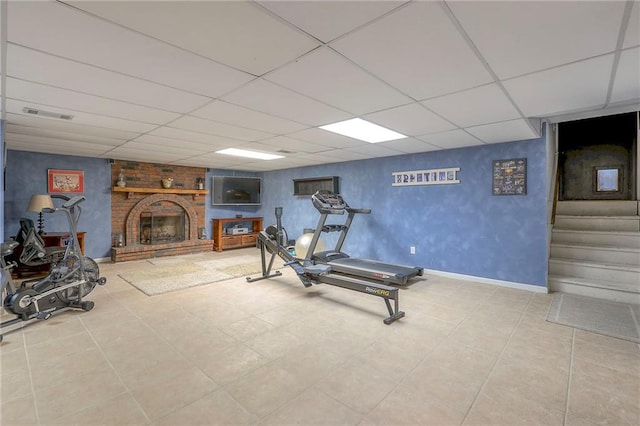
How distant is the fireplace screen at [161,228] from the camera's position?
22.6 feet

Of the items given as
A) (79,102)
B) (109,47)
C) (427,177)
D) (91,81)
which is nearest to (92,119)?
(79,102)

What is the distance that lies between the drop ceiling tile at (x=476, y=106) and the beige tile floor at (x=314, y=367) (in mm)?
2208

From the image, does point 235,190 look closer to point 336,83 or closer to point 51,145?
point 51,145

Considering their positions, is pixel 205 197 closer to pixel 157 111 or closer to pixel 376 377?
→ pixel 157 111

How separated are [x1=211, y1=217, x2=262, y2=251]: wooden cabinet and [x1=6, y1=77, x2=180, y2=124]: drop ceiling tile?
4.82m

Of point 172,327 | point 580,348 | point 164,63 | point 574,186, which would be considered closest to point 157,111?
point 164,63

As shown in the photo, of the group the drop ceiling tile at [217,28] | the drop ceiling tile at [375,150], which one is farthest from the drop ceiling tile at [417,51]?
the drop ceiling tile at [375,150]

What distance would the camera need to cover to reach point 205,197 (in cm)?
786

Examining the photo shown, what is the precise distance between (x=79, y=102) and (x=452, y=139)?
14.4 feet

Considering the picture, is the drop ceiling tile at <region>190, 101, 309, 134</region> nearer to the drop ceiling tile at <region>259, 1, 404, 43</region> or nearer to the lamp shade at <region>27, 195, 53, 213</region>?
the drop ceiling tile at <region>259, 1, 404, 43</region>

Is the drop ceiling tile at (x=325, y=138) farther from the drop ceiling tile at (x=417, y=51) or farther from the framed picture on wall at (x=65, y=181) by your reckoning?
the framed picture on wall at (x=65, y=181)

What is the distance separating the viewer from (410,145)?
15.2ft

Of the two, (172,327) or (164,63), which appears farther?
(172,327)

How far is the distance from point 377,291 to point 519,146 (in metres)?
3.09
